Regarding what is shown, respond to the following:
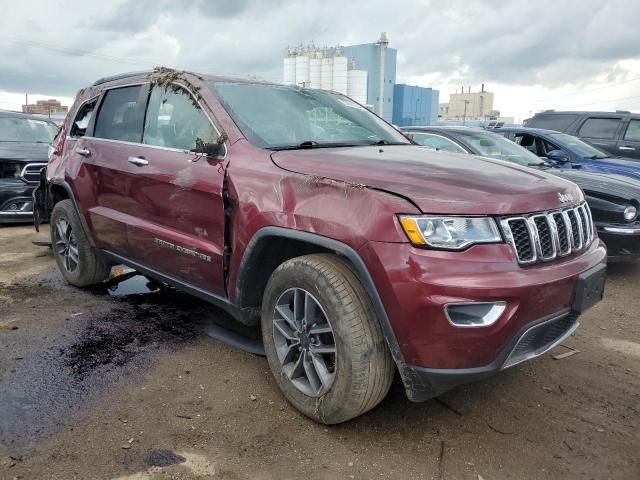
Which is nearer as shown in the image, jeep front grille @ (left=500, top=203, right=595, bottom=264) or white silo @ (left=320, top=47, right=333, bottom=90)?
jeep front grille @ (left=500, top=203, right=595, bottom=264)

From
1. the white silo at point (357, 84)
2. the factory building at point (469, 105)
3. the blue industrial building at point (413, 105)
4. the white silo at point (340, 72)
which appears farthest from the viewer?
the factory building at point (469, 105)

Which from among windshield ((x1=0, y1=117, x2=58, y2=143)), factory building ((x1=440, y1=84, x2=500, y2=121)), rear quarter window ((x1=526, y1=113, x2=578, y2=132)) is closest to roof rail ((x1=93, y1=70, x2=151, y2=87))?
windshield ((x1=0, y1=117, x2=58, y2=143))

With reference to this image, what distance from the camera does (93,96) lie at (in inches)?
186

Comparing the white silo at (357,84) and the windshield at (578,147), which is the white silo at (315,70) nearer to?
the white silo at (357,84)

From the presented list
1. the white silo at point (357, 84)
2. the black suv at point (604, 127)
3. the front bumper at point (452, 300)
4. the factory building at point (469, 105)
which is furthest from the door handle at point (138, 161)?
the factory building at point (469, 105)

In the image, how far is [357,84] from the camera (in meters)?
33.8

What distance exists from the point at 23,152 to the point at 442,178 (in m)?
7.54

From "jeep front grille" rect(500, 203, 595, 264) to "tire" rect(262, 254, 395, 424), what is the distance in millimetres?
704

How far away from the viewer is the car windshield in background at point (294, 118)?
→ 3.26 meters

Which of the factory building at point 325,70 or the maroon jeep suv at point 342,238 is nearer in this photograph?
the maroon jeep suv at point 342,238

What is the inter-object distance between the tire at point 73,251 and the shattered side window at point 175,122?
1398mm

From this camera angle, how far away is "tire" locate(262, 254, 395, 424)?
249cm

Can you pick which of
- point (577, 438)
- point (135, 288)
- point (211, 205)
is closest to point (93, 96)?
point (135, 288)

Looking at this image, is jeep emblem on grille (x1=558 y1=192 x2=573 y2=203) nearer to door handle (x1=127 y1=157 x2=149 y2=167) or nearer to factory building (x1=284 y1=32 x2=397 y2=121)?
door handle (x1=127 y1=157 x2=149 y2=167)
